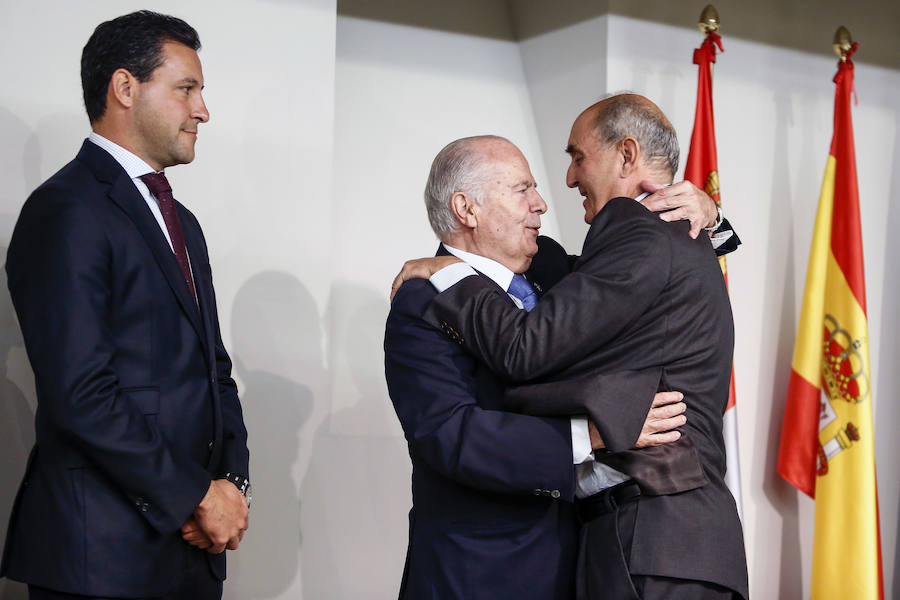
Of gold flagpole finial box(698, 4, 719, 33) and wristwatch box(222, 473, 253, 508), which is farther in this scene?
gold flagpole finial box(698, 4, 719, 33)

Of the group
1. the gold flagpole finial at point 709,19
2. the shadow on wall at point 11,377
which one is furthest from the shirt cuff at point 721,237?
the shadow on wall at point 11,377

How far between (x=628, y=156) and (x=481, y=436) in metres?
0.81

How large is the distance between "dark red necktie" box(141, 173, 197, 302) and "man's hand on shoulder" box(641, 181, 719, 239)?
1.05 m

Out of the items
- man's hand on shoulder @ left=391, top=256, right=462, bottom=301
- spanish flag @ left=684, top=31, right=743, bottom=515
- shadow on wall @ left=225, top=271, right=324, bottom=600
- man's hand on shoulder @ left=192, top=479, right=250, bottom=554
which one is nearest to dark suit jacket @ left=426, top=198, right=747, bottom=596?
man's hand on shoulder @ left=391, top=256, right=462, bottom=301

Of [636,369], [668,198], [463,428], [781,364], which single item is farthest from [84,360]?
[781,364]

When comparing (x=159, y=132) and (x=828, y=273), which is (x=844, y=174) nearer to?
(x=828, y=273)

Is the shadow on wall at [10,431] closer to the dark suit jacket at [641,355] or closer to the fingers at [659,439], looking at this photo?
the dark suit jacket at [641,355]

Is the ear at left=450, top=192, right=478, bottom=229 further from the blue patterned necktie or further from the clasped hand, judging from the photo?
the clasped hand

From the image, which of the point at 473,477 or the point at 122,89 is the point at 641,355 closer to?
the point at 473,477

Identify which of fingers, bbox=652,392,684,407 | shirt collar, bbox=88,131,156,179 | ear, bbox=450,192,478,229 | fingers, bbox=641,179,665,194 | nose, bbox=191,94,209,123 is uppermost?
nose, bbox=191,94,209,123

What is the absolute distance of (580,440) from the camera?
6.45 feet

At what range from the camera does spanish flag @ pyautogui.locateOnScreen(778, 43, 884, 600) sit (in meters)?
4.10

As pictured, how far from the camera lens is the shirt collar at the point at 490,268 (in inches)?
88.8

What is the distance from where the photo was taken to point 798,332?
430cm
